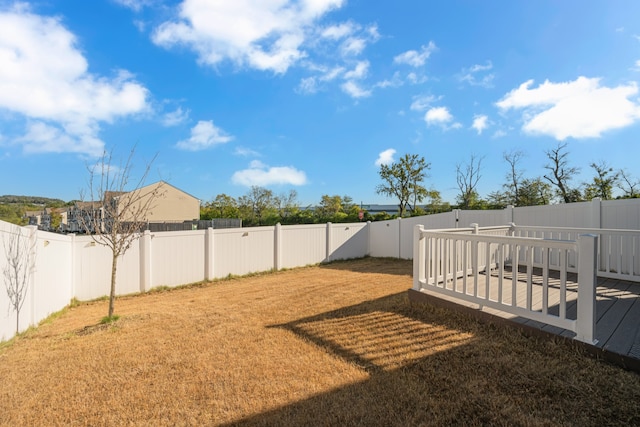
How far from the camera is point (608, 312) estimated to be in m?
3.45

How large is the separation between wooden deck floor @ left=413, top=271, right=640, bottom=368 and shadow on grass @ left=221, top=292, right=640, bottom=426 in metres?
0.19

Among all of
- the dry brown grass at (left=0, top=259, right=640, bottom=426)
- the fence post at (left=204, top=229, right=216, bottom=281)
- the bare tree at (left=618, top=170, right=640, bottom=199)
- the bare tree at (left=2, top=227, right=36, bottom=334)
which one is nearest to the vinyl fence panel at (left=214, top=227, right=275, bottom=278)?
the fence post at (left=204, top=229, right=216, bottom=281)

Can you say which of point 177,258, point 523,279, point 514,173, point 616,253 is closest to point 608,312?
point 523,279

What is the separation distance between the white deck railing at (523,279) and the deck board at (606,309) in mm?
16

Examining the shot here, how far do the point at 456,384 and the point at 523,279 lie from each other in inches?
146

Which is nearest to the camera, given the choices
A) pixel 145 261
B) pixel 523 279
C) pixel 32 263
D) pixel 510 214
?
pixel 32 263

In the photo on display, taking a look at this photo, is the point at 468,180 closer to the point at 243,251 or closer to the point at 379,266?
the point at 379,266

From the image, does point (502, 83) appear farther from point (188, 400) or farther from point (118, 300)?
point (118, 300)

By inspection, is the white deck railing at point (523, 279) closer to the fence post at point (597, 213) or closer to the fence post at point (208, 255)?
the fence post at point (597, 213)

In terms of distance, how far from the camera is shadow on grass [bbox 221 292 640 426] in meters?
1.93

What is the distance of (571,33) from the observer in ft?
21.7

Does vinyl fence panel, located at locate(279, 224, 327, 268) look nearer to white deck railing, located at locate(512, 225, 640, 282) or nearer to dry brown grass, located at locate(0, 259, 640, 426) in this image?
dry brown grass, located at locate(0, 259, 640, 426)

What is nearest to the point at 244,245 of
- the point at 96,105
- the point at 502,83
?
the point at 96,105

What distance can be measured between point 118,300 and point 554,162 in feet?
69.5
